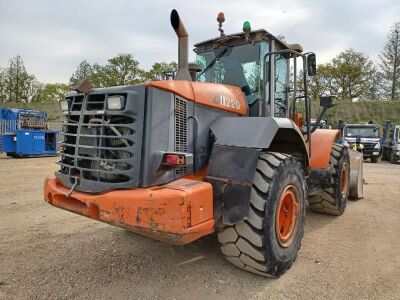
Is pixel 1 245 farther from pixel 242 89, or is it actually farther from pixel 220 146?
pixel 242 89

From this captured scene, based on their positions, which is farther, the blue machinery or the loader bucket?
the blue machinery

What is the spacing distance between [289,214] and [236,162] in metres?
1.07

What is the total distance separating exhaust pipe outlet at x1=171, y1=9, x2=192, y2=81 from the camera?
3318 millimetres

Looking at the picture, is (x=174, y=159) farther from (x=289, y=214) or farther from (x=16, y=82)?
(x=16, y=82)

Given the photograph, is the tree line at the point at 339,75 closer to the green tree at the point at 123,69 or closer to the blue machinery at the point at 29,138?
the green tree at the point at 123,69

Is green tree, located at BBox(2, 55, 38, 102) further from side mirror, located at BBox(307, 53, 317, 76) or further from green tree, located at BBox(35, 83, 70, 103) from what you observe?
side mirror, located at BBox(307, 53, 317, 76)

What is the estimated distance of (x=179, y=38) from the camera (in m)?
3.41

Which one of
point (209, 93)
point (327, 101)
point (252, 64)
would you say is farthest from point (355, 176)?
point (209, 93)

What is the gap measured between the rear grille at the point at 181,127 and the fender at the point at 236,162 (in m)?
0.27

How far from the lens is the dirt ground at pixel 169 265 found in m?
3.14

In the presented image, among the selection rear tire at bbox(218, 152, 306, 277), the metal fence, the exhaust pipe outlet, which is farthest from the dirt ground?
the metal fence

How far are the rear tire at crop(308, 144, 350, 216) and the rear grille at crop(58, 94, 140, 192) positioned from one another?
3.79 m

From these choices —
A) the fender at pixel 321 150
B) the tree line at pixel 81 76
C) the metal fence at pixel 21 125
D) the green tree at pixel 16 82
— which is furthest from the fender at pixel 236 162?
the green tree at pixel 16 82

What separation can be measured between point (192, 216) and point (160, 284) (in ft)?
2.99
